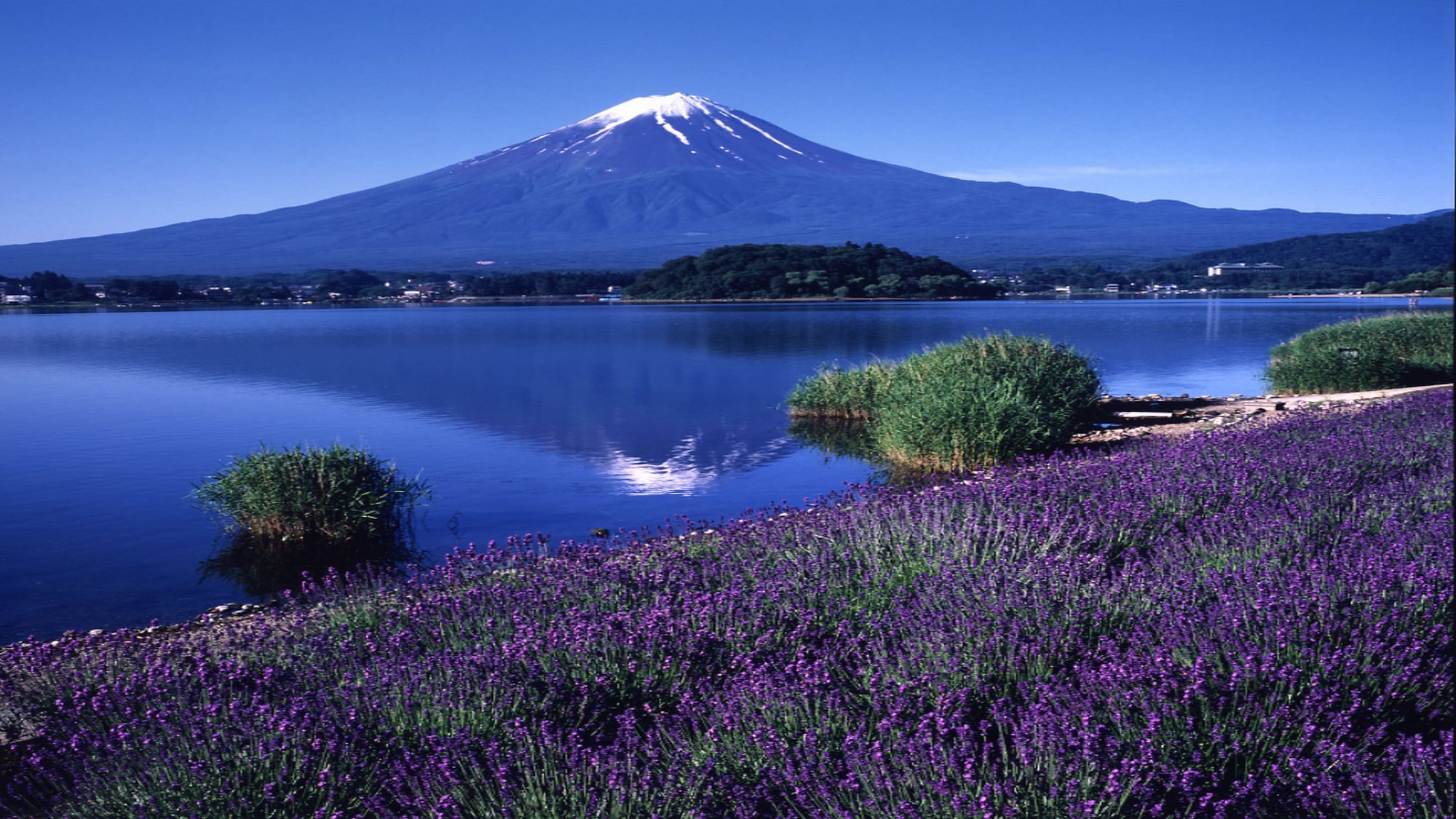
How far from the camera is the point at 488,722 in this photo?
3822mm

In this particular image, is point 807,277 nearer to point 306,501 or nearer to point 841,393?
point 841,393

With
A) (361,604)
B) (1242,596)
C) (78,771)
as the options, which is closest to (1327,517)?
(1242,596)

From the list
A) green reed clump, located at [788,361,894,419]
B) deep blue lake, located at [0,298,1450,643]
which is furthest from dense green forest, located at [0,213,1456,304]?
green reed clump, located at [788,361,894,419]

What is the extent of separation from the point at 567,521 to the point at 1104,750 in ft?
26.4

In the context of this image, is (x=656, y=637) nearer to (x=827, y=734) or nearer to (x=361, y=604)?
(x=827, y=734)

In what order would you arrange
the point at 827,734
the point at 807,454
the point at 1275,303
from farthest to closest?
1. the point at 1275,303
2. the point at 807,454
3. the point at 827,734

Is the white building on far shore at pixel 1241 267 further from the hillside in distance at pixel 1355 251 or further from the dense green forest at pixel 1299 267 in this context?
the hillside in distance at pixel 1355 251

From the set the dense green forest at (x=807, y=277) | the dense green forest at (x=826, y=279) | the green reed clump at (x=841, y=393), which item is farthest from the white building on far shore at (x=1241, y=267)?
the green reed clump at (x=841, y=393)

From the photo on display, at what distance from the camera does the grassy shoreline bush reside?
12625 millimetres

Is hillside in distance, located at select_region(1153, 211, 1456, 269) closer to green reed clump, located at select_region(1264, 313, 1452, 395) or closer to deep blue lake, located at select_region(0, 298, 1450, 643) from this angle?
deep blue lake, located at select_region(0, 298, 1450, 643)

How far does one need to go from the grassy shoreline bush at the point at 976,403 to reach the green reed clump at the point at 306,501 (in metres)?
6.03

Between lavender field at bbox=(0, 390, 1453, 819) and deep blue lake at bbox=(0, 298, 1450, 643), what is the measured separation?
3907mm

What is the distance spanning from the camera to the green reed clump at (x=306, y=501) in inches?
394

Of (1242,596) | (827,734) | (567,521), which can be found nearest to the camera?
(827,734)
